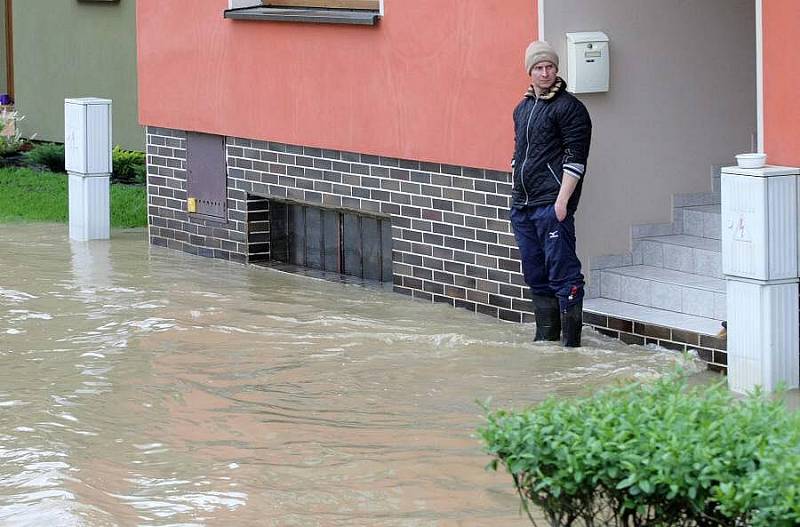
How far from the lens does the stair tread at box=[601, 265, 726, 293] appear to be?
950 cm

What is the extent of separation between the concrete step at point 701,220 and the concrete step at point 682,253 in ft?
0.14

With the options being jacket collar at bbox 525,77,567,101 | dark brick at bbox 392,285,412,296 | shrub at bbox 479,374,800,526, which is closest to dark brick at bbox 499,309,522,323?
dark brick at bbox 392,285,412,296

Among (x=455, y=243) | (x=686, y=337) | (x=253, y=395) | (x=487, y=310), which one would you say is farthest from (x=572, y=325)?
(x=253, y=395)

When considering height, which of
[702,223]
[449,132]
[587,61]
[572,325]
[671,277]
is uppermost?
[587,61]

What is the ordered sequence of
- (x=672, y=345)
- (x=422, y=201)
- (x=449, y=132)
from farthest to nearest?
(x=422, y=201), (x=449, y=132), (x=672, y=345)

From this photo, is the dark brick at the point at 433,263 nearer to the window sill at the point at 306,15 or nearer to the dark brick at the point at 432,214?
the dark brick at the point at 432,214

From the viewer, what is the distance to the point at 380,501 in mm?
6484

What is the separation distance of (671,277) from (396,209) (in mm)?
2458

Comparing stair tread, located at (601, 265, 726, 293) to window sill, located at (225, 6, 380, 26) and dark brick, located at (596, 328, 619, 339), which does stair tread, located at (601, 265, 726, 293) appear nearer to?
dark brick, located at (596, 328, 619, 339)

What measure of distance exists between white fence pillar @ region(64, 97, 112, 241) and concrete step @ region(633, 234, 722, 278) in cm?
622

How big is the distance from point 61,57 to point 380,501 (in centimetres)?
1527

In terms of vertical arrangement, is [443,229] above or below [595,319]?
above

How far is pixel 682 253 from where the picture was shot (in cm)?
1004

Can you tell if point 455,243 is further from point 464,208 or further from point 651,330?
point 651,330
